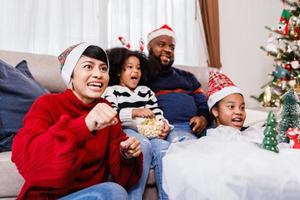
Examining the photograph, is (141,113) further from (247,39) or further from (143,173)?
(247,39)

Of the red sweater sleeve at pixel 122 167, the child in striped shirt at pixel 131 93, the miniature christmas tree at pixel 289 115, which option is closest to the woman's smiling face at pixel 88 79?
the red sweater sleeve at pixel 122 167

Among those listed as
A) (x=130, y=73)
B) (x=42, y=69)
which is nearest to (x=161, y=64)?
(x=130, y=73)

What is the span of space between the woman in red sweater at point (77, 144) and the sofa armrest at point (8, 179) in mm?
258

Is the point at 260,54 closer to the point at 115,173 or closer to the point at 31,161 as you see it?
the point at 115,173

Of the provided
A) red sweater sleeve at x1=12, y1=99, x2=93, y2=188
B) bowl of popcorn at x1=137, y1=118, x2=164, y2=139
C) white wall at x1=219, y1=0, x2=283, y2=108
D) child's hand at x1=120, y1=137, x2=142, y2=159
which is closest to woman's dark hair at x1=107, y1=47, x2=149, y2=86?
bowl of popcorn at x1=137, y1=118, x2=164, y2=139

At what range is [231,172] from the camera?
1163 millimetres

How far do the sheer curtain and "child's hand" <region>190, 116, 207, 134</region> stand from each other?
4.83 ft

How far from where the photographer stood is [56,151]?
926mm

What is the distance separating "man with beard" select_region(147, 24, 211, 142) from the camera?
1976mm

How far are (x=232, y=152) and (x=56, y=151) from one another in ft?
2.23

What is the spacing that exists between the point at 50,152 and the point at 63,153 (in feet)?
0.13

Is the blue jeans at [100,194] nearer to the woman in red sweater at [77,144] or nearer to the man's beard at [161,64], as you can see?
the woman in red sweater at [77,144]

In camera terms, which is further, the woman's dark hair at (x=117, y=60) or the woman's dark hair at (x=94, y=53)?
the woman's dark hair at (x=117, y=60)

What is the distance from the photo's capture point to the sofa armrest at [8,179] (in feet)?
4.15
